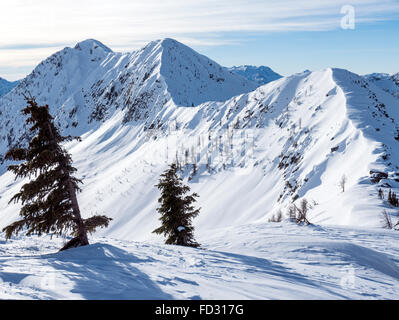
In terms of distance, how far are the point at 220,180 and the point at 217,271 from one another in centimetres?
6374

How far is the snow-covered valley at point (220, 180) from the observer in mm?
7969

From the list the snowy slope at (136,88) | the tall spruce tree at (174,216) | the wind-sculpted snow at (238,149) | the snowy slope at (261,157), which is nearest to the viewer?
the tall spruce tree at (174,216)

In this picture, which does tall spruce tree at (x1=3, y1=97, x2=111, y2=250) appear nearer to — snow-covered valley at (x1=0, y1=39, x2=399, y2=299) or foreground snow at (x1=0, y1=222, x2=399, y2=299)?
snow-covered valley at (x1=0, y1=39, x2=399, y2=299)

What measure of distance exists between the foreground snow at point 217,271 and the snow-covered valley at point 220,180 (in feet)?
0.17

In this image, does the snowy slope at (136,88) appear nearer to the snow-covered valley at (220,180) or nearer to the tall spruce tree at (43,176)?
the snow-covered valley at (220,180)

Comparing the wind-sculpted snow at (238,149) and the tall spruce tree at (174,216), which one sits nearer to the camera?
the tall spruce tree at (174,216)

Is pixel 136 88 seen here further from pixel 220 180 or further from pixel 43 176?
pixel 43 176

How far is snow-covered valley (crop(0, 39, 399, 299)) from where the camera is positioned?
26.1 ft

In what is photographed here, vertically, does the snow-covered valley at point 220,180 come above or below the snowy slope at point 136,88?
below

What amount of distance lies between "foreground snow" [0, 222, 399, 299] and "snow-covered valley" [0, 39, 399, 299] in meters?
0.05

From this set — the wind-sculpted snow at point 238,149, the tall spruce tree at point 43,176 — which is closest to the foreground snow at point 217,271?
the tall spruce tree at point 43,176

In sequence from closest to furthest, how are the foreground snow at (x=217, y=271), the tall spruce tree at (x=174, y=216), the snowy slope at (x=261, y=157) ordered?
1. the foreground snow at (x=217, y=271)
2. the tall spruce tree at (x=174, y=216)
3. the snowy slope at (x=261, y=157)

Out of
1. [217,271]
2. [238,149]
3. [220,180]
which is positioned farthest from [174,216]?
[238,149]
